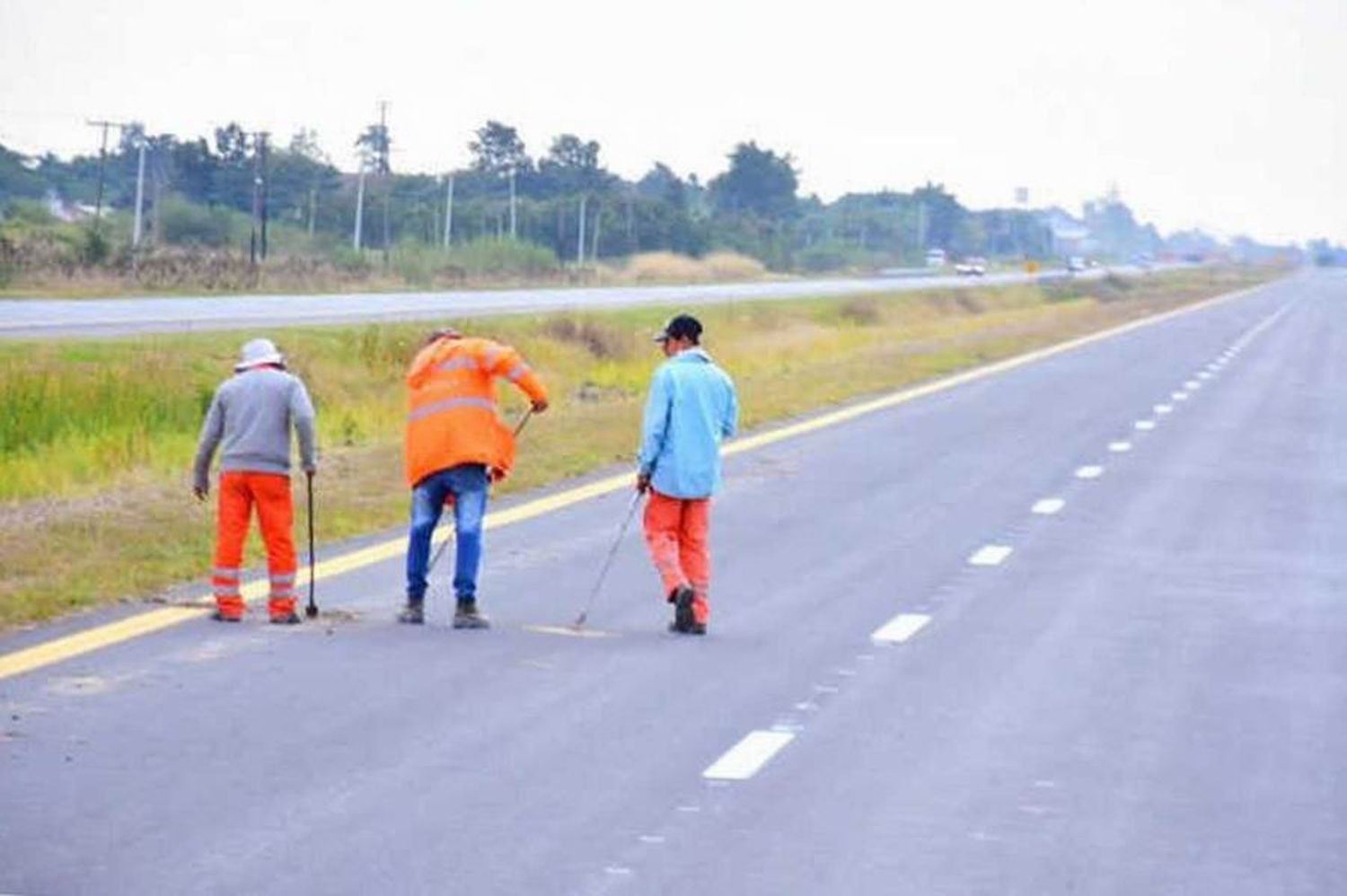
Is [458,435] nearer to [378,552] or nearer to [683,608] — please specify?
[683,608]

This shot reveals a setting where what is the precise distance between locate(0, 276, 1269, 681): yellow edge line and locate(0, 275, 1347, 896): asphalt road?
22 cm

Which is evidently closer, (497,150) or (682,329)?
(682,329)

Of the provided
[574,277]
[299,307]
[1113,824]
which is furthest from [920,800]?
[574,277]

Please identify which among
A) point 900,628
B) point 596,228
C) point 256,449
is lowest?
point 596,228

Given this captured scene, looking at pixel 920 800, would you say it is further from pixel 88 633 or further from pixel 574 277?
pixel 574 277

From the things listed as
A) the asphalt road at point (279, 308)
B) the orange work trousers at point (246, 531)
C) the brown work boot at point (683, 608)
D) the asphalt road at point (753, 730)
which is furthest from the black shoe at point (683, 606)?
the asphalt road at point (279, 308)

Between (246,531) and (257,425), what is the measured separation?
55 cm

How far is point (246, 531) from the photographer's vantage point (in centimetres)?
1530

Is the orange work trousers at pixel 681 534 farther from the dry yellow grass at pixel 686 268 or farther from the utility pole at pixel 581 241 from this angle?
the utility pole at pixel 581 241

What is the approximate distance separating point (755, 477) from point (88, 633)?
39.4 ft

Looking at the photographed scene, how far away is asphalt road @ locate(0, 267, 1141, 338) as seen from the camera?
45062mm

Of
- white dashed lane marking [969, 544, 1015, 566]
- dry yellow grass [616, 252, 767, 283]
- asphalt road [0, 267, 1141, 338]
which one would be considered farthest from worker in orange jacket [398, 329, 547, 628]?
dry yellow grass [616, 252, 767, 283]

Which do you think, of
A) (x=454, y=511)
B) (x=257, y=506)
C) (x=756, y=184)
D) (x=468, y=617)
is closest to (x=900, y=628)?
(x=468, y=617)

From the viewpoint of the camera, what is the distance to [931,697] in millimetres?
12898
